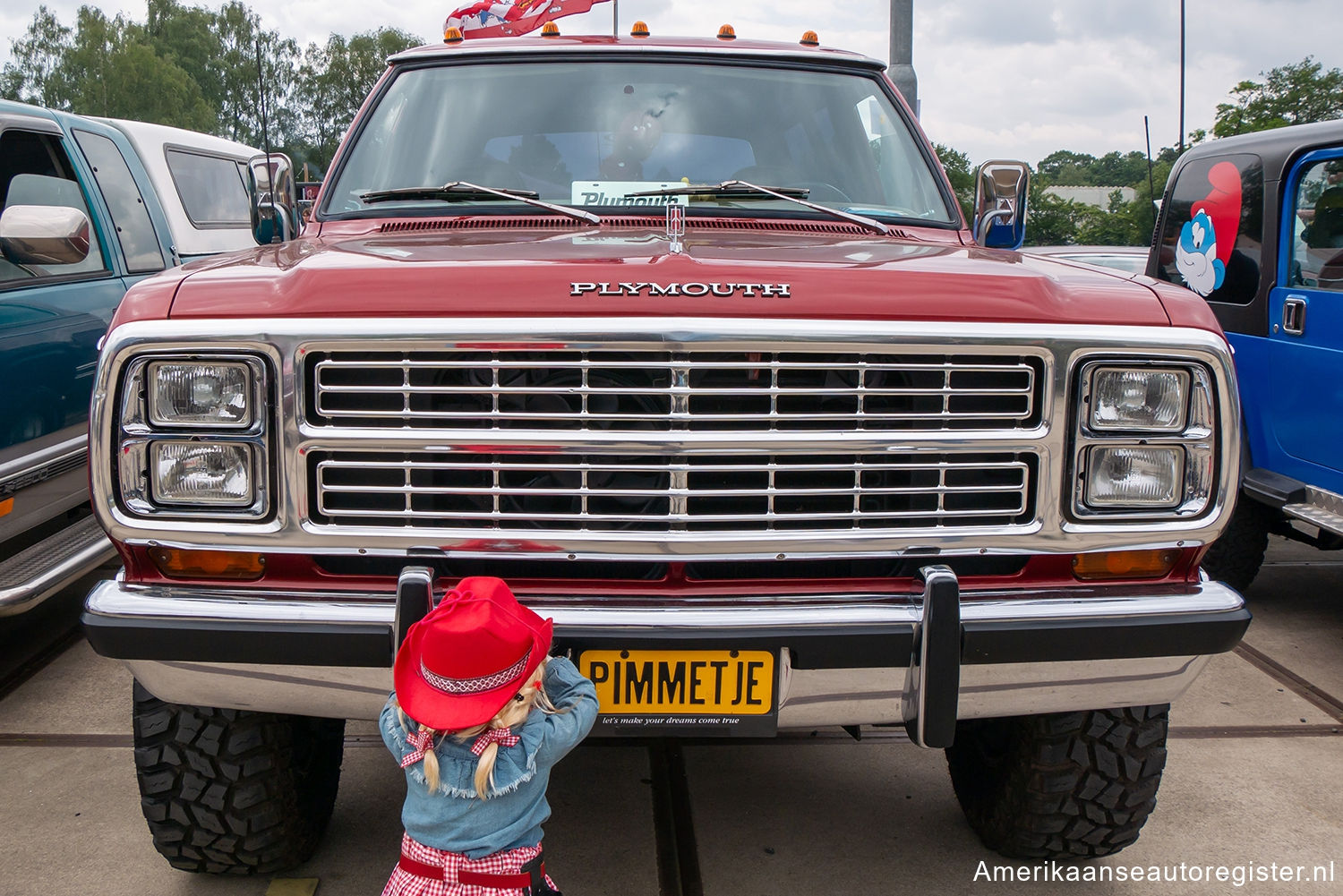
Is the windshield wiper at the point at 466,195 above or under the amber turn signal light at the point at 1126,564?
above

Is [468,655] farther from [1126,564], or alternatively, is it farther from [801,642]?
[1126,564]

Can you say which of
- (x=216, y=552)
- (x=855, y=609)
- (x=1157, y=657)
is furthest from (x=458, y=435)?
(x=1157, y=657)

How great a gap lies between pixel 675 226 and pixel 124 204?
3415 millimetres

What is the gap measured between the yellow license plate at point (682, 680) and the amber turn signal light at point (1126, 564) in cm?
70

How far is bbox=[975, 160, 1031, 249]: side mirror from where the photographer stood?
3459 millimetres

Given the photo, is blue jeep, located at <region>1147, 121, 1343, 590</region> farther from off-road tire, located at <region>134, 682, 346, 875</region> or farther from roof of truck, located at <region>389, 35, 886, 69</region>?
off-road tire, located at <region>134, 682, 346, 875</region>

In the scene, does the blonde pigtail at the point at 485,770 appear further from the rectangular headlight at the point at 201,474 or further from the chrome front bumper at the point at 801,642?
the rectangular headlight at the point at 201,474

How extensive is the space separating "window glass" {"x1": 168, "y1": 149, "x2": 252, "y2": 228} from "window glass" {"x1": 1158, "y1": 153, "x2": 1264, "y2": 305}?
200 inches

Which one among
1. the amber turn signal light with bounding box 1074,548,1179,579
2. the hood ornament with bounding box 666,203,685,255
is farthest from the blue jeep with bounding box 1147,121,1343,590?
the hood ornament with bounding box 666,203,685,255

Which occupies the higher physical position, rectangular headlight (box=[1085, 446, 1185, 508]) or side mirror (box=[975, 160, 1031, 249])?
side mirror (box=[975, 160, 1031, 249])

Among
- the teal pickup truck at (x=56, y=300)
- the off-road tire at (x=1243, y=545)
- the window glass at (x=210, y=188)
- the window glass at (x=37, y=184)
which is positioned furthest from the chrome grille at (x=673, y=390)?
the window glass at (x=210, y=188)

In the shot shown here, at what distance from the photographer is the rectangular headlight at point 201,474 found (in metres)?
2.07

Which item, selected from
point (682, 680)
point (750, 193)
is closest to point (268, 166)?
point (750, 193)

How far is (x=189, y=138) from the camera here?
22.7ft
